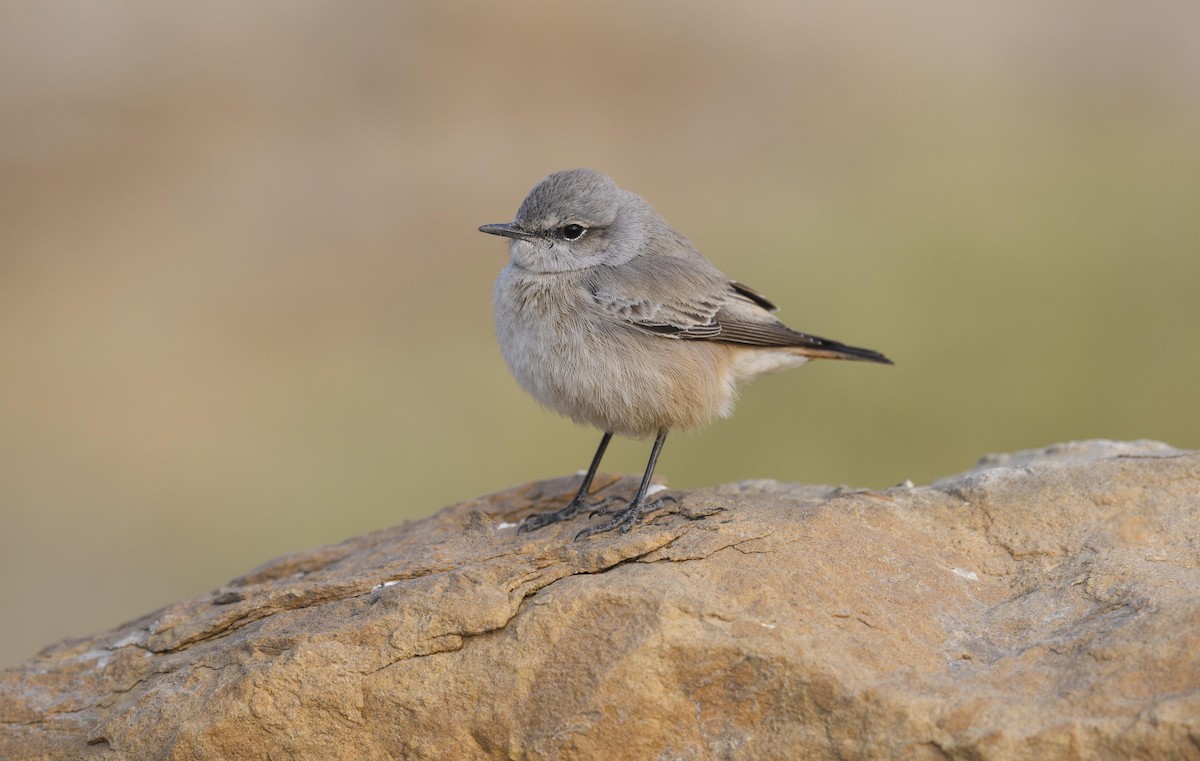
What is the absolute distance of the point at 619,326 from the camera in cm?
633

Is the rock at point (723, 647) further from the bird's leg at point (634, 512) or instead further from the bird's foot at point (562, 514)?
the bird's foot at point (562, 514)

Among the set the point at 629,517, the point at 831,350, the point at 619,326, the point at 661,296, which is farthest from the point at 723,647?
the point at 831,350

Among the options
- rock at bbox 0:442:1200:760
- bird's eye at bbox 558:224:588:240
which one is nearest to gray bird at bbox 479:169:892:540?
bird's eye at bbox 558:224:588:240

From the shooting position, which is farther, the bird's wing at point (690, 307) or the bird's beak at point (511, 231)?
the bird's beak at point (511, 231)

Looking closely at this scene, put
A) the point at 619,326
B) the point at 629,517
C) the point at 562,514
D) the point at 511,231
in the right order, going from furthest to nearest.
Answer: the point at 511,231
the point at 619,326
the point at 562,514
the point at 629,517

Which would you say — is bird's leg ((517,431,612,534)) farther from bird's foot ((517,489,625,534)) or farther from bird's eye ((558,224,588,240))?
bird's eye ((558,224,588,240))

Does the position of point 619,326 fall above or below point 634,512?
above

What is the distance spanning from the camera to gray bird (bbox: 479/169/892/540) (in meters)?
6.22

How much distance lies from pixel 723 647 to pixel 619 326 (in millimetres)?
2442

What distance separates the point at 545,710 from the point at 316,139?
42.2ft

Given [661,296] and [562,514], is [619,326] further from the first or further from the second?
[562,514]

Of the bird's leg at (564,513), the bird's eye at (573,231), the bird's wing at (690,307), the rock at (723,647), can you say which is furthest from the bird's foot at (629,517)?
the bird's eye at (573,231)

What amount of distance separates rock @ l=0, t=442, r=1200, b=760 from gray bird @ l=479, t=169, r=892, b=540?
85cm

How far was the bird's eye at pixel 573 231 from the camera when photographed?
21.8 ft
